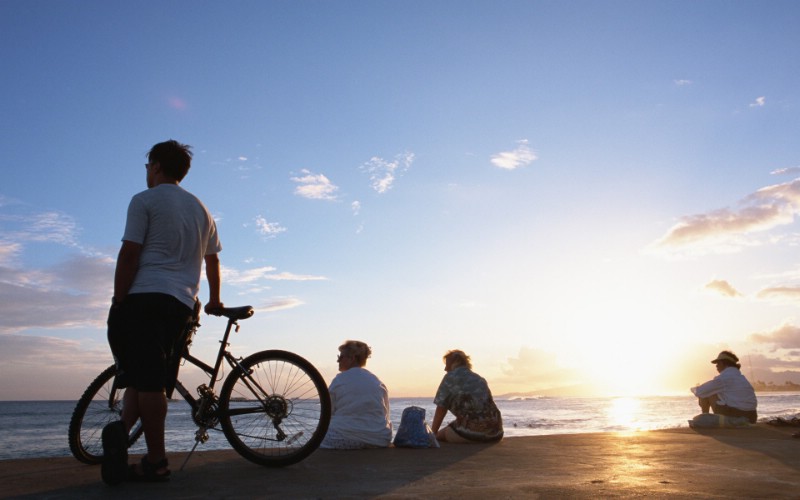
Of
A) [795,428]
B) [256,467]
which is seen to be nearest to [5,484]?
[256,467]

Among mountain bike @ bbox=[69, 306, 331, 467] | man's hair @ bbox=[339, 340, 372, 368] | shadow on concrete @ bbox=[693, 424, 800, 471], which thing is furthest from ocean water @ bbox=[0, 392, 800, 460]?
shadow on concrete @ bbox=[693, 424, 800, 471]

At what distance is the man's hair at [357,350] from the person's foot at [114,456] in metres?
3.05

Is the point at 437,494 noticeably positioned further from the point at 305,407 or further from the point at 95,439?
the point at 95,439

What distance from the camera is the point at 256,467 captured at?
4434mm

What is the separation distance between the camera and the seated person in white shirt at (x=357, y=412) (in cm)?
598

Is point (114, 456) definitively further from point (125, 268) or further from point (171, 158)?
point (171, 158)

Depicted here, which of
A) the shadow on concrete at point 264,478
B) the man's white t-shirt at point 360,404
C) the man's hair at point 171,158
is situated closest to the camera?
the shadow on concrete at point 264,478

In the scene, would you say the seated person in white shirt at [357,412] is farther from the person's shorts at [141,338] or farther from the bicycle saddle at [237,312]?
the person's shorts at [141,338]

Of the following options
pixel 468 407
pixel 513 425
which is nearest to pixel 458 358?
pixel 468 407

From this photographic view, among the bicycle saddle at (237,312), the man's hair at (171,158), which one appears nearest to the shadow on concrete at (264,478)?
the bicycle saddle at (237,312)

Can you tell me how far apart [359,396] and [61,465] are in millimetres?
2743

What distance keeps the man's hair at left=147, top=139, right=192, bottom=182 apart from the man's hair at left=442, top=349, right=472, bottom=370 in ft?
14.7

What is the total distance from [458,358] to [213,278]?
3981mm

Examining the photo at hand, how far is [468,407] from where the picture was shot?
719 centimetres
